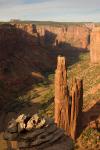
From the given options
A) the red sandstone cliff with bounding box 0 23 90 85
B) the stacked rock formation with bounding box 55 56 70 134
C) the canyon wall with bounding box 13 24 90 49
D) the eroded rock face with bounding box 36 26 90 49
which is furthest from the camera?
the eroded rock face with bounding box 36 26 90 49

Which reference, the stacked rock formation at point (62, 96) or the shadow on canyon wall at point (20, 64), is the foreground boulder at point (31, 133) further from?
the shadow on canyon wall at point (20, 64)

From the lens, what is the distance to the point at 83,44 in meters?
178

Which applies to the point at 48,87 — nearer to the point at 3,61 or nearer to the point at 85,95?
the point at 3,61

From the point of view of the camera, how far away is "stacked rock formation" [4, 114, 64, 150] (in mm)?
12930

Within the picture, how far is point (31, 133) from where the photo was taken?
13.1 meters

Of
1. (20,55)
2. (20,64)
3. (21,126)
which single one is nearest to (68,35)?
(20,55)

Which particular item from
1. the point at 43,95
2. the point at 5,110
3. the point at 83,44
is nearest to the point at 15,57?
the point at 43,95

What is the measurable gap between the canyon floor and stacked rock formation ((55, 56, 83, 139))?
1.98 m

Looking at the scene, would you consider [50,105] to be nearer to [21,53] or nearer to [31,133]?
[21,53]

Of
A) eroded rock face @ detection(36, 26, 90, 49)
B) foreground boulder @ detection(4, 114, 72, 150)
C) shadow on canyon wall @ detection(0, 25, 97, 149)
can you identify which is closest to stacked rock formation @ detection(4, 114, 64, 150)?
foreground boulder @ detection(4, 114, 72, 150)

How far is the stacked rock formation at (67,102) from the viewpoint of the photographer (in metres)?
45.2

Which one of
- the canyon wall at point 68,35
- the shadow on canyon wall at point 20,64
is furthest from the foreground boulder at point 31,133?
the canyon wall at point 68,35

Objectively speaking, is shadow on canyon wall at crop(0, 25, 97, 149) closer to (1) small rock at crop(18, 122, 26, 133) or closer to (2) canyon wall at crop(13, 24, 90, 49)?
(2) canyon wall at crop(13, 24, 90, 49)

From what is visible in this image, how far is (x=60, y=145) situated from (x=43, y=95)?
224ft
